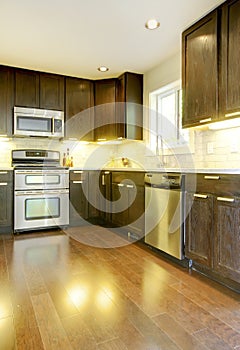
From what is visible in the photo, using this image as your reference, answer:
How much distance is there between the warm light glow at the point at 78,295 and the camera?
1.84 m

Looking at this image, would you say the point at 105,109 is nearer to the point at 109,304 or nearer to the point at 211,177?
the point at 211,177

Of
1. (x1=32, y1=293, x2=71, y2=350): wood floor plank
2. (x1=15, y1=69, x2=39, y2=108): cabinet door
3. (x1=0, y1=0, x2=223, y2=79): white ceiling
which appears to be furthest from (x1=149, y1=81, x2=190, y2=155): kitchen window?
(x1=32, y1=293, x2=71, y2=350): wood floor plank

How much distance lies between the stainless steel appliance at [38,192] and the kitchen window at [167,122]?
1.45m

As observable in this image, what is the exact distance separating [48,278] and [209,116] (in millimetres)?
2062

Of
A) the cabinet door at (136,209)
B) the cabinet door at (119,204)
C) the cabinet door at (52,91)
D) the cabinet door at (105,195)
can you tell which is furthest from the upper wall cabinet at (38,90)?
the cabinet door at (136,209)

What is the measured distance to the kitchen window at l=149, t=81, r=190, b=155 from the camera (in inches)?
136

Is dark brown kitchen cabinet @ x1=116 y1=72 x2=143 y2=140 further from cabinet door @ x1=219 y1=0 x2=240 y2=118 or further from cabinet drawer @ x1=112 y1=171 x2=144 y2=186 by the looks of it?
cabinet door @ x1=219 y1=0 x2=240 y2=118

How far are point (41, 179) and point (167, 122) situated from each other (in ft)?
6.50

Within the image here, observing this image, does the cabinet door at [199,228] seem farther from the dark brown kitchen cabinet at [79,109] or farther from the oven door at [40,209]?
the dark brown kitchen cabinet at [79,109]

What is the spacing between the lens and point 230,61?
7.45 ft

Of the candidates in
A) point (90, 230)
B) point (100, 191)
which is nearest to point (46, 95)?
point (100, 191)

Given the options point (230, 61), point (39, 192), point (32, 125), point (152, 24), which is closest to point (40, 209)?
point (39, 192)

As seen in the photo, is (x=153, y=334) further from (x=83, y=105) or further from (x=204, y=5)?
(x=83, y=105)

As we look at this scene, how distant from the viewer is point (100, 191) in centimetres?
424
